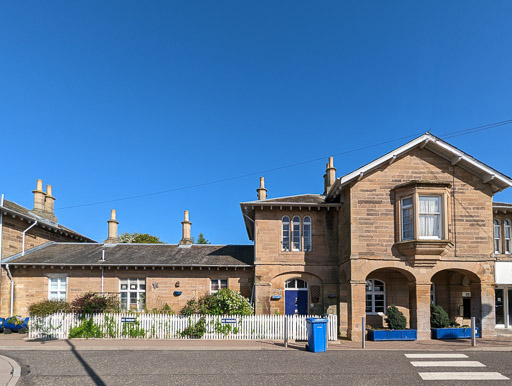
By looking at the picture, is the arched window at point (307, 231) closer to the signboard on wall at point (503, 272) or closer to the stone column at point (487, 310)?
the stone column at point (487, 310)

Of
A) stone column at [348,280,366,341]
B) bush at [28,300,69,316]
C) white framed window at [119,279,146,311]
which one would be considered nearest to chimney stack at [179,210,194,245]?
white framed window at [119,279,146,311]

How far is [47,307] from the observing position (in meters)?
19.2

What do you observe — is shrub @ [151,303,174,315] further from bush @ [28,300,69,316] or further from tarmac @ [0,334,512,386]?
bush @ [28,300,69,316]

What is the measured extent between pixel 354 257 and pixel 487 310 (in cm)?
580

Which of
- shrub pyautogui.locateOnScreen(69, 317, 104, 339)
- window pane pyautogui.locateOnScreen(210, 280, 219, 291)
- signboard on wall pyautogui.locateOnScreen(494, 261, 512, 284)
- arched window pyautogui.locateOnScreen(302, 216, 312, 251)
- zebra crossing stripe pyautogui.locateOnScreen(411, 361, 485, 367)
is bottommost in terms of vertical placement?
shrub pyautogui.locateOnScreen(69, 317, 104, 339)

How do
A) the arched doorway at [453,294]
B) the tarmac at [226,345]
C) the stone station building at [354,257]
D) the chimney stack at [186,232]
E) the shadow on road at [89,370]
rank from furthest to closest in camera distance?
the chimney stack at [186,232] → the arched doorway at [453,294] → the stone station building at [354,257] → the tarmac at [226,345] → the shadow on road at [89,370]

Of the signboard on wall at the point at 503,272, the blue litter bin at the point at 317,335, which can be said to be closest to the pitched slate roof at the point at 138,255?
the blue litter bin at the point at 317,335

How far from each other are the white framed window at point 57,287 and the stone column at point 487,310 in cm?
1962

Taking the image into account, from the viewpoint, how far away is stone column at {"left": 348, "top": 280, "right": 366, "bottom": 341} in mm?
16297

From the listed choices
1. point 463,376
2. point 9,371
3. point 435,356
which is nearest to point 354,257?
point 435,356

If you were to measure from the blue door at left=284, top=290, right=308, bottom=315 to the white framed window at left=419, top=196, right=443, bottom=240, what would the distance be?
22.0 ft

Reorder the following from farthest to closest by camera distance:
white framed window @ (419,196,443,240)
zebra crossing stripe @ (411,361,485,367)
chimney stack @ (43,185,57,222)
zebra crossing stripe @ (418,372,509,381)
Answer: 1. chimney stack @ (43,185,57,222)
2. white framed window @ (419,196,443,240)
3. zebra crossing stripe @ (411,361,485,367)
4. zebra crossing stripe @ (418,372,509,381)

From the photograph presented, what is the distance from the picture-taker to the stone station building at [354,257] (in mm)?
16578

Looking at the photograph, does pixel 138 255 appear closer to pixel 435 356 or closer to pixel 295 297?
pixel 295 297
